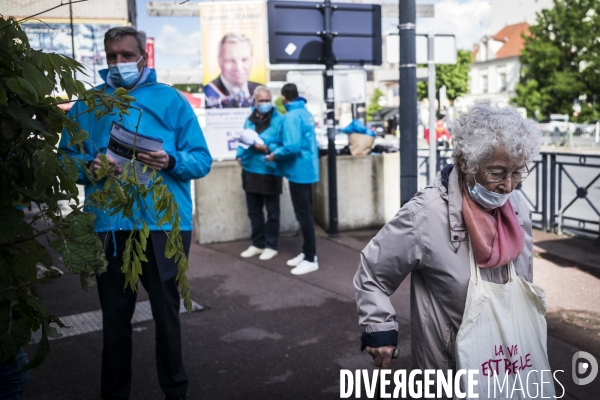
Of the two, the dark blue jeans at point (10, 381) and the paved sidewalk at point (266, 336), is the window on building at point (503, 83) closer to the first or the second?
the paved sidewalk at point (266, 336)

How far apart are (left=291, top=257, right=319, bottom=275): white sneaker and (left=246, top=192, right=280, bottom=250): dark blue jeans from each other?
2.68 ft

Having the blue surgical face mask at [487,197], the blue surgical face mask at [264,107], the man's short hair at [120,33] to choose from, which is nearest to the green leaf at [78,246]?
the blue surgical face mask at [487,197]

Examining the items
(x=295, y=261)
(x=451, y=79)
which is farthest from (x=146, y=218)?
(x=451, y=79)

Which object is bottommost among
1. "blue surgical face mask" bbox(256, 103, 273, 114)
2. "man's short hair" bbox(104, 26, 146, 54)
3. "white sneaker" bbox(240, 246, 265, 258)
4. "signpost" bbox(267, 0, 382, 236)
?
"white sneaker" bbox(240, 246, 265, 258)

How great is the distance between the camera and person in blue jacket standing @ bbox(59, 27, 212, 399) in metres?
3.49

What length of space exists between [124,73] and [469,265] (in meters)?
2.02

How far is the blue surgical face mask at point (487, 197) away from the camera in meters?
2.54

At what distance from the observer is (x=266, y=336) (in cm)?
523

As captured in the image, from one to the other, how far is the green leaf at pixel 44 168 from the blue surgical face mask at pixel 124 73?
1764 mm

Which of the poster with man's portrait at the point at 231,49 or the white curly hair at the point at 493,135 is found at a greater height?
the poster with man's portrait at the point at 231,49

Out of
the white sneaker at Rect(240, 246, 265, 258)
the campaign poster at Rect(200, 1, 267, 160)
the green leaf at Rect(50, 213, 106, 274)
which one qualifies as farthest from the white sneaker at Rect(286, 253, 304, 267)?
the green leaf at Rect(50, 213, 106, 274)

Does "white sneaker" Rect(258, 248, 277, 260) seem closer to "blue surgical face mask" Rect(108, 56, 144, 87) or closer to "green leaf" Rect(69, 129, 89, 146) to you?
"blue surgical face mask" Rect(108, 56, 144, 87)

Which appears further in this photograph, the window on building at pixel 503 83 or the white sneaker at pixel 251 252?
the window on building at pixel 503 83

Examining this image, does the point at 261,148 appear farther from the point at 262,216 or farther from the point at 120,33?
the point at 120,33
